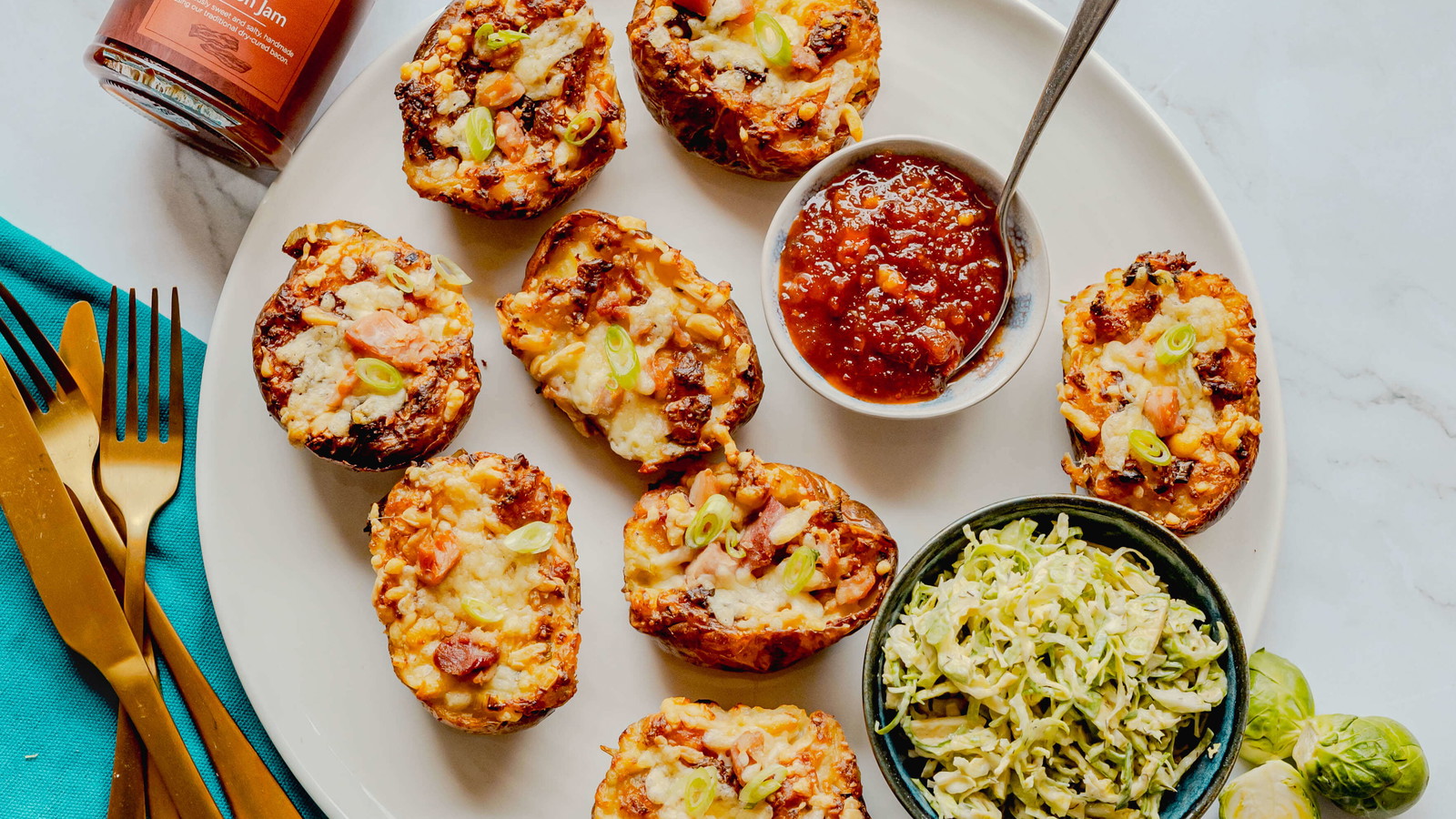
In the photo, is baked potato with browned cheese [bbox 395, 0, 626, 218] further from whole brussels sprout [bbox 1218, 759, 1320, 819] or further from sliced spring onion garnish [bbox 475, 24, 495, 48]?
whole brussels sprout [bbox 1218, 759, 1320, 819]

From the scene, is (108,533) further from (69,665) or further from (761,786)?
(761,786)

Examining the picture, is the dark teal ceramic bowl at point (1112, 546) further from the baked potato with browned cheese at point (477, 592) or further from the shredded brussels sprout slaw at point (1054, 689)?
the baked potato with browned cheese at point (477, 592)

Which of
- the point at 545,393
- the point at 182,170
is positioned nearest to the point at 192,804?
the point at 545,393

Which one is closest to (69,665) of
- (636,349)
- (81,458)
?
(81,458)

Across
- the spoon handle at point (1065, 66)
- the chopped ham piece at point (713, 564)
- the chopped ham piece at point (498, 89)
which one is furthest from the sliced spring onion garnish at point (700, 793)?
the chopped ham piece at point (498, 89)

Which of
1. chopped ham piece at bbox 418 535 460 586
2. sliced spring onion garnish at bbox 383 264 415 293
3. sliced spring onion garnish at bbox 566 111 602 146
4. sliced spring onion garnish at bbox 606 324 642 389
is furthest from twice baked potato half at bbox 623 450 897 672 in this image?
sliced spring onion garnish at bbox 566 111 602 146
